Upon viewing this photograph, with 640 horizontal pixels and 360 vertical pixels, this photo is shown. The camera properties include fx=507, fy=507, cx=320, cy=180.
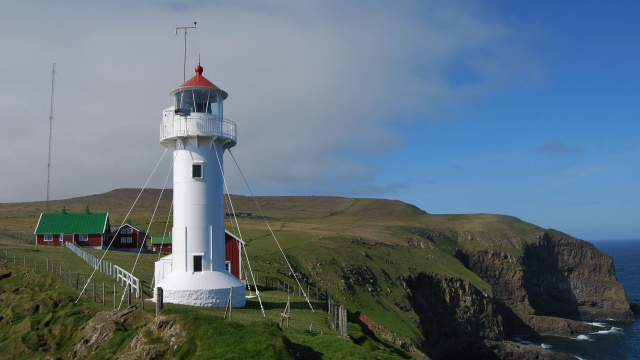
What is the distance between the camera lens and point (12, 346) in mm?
19734

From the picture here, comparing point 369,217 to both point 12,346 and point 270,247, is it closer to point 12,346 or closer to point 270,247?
point 270,247

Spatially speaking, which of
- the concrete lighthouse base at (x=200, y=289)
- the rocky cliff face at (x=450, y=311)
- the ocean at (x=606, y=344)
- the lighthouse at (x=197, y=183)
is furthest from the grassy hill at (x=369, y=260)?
the ocean at (x=606, y=344)

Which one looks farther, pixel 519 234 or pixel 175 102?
pixel 519 234

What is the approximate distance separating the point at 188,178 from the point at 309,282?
3024cm

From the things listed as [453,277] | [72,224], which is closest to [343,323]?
[72,224]

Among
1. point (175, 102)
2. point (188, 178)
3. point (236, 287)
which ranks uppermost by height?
point (175, 102)

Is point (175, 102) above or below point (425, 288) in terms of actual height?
above

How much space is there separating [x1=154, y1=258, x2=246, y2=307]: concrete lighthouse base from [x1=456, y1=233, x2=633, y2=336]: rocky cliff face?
71075 mm

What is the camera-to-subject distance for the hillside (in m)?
55.7

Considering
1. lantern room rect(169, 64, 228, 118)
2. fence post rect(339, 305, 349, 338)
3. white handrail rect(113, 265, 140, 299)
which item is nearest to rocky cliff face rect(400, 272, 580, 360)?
white handrail rect(113, 265, 140, 299)

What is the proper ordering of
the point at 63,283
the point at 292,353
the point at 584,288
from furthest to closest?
the point at 584,288 → the point at 63,283 → the point at 292,353

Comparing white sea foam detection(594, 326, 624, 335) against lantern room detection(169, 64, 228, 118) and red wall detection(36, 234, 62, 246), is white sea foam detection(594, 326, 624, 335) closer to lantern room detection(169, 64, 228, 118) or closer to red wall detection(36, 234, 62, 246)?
lantern room detection(169, 64, 228, 118)

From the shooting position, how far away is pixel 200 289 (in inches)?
930

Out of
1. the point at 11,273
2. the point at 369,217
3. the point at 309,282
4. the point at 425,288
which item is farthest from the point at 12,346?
the point at 369,217
